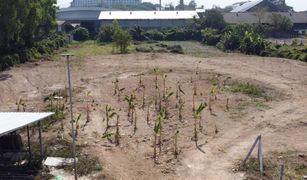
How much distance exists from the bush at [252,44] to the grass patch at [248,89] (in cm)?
1545

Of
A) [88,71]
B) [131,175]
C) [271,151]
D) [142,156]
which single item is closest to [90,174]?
[131,175]

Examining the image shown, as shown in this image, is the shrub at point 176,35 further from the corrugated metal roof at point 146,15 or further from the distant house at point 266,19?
the corrugated metal roof at point 146,15

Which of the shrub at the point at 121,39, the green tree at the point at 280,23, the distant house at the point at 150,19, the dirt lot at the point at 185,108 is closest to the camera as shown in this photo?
the dirt lot at the point at 185,108

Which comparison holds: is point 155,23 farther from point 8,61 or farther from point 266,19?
point 8,61

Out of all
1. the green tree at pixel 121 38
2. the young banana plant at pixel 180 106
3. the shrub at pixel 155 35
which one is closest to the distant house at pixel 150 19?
the shrub at pixel 155 35

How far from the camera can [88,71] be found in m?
Answer: 29.9

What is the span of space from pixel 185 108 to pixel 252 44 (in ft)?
70.1

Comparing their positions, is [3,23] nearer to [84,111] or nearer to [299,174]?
[84,111]

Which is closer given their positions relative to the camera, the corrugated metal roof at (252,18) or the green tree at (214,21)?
the green tree at (214,21)

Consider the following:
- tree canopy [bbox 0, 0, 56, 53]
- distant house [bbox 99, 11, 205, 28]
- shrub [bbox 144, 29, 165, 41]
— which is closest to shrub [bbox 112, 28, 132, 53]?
tree canopy [bbox 0, 0, 56, 53]

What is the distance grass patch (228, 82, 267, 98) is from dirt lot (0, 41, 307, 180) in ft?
1.11

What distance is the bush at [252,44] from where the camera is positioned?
3891 cm

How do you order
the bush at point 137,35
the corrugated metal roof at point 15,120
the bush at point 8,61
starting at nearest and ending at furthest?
1. the corrugated metal roof at point 15,120
2. the bush at point 8,61
3. the bush at point 137,35

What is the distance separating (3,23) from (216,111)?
17.3 meters
